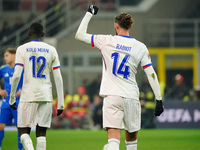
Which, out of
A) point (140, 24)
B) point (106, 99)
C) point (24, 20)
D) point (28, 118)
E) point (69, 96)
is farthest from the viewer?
point (24, 20)

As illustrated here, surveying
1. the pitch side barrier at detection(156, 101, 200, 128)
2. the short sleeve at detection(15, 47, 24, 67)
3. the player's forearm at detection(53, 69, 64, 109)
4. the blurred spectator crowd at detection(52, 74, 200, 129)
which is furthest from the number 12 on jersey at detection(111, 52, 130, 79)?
the blurred spectator crowd at detection(52, 74, 200, 129)

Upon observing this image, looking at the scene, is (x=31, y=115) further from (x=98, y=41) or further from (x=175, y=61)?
(x=175, y=61)

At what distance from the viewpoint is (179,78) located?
813 inches

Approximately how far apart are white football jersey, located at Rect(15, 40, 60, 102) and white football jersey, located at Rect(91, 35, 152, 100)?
120 cm

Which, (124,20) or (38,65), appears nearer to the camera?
(124,20)

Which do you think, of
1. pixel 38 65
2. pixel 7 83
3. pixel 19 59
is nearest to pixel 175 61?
pixel 7 83

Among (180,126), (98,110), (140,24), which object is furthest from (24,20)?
(180,126)

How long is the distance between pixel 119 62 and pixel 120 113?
62cm

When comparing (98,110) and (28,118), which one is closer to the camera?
(28,118)

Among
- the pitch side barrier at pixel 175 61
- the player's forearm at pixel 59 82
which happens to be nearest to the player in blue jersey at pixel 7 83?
the player's forearm at pixel 59 82

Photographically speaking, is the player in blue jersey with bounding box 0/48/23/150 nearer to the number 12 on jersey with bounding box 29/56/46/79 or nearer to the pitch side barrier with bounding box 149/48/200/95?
the number 12 on jersey with bounding box 29/56/46/79

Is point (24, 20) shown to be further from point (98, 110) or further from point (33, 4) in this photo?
point (98, 110)

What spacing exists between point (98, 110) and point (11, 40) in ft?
22.5

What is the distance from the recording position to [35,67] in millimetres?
7445
